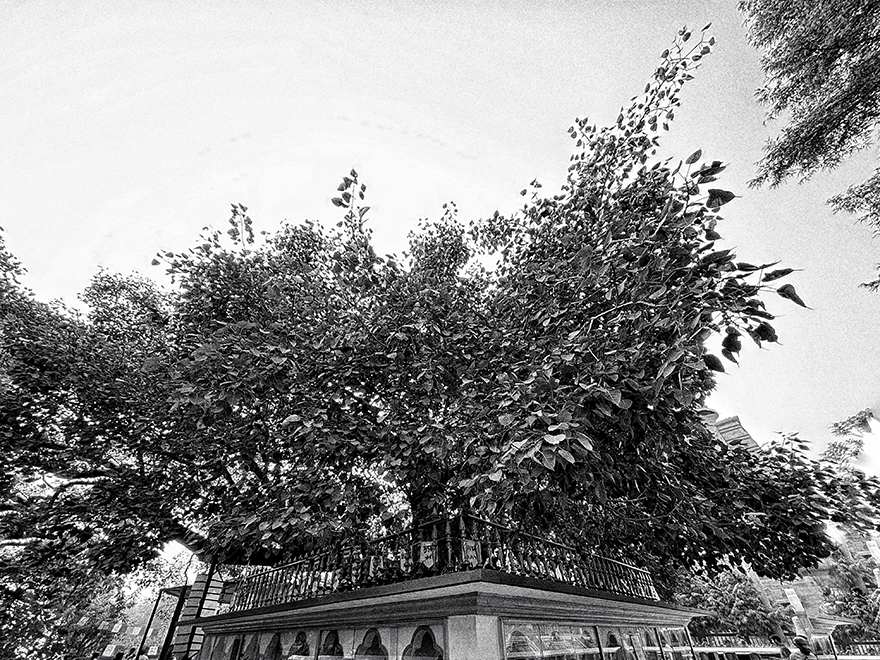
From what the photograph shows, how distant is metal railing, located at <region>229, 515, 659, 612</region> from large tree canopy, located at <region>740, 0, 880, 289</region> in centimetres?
834

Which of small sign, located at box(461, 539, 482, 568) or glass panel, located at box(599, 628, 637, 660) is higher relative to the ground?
small sign, located at box(461, 539, 482, 568)

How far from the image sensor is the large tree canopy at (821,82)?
7.25 m

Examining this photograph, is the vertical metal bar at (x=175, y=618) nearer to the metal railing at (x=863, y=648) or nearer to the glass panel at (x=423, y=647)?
the glass panel at (x=423, y=647)

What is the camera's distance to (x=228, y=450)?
8211 mm

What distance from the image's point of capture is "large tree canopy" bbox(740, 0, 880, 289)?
7.25 m

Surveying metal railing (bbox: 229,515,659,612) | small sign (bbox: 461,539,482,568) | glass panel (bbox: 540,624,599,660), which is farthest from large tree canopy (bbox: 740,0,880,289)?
small sign (bbox: 461,539,482,568)

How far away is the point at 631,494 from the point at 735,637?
47.3ft

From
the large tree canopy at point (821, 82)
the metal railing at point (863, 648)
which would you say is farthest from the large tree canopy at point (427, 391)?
the metal railing at point (863, 648)

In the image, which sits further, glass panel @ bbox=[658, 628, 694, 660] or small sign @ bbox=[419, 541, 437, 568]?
glass panel @ bbox=[658, 628, 694, 660]

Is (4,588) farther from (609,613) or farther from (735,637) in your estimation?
(735,637)

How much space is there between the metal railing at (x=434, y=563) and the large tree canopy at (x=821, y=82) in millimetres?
8338

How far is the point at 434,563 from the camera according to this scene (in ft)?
17.6

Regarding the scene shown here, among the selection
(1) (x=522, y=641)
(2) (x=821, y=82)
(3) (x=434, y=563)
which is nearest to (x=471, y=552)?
(3) (x=434, y=563)

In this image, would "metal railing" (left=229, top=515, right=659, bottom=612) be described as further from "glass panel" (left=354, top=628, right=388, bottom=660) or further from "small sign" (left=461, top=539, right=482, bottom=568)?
"glass panel" (left=354, top=628, right=388, bottom=660)
